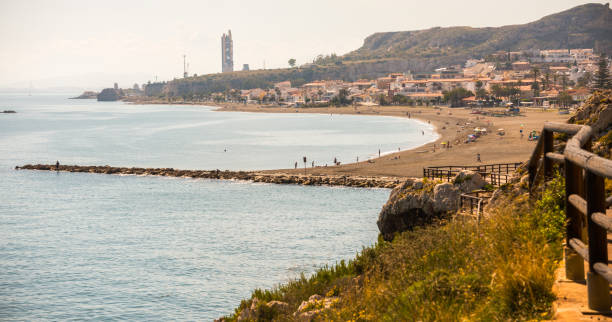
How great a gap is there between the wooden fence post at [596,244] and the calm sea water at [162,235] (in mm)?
18784

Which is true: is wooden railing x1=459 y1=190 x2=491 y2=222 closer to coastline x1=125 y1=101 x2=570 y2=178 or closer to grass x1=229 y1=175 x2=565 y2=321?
grass x1=229 y1=175 x2=565 y2=321

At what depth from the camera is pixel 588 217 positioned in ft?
14.7

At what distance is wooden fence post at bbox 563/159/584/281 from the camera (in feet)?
17.2

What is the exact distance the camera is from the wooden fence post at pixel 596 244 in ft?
14.3

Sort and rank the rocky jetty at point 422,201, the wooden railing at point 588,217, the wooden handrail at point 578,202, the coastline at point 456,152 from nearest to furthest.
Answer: the wooden railing at point 588,217 → the wooden handrail at point 578,202 → the rocky jetty at point 422,201 → the coastline at point 456,152

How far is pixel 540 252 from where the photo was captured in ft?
18.9

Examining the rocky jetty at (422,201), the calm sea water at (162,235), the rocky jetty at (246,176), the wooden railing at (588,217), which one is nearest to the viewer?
the wooden railing at (588,217)

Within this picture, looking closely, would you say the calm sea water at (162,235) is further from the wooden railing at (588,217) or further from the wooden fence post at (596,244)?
the wooden fence post at (596,244)

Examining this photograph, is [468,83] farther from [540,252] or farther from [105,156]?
[540,252]

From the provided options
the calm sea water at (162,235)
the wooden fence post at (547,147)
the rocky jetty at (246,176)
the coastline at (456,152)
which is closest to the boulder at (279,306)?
the calm sea water at (162,235)

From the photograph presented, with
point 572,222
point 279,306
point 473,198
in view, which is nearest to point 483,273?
point 572,222

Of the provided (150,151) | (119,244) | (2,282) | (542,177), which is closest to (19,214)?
(119,244)

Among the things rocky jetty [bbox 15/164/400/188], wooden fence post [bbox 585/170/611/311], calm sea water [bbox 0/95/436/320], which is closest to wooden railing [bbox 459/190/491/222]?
calm sea water [bbox 0/95/436/320]

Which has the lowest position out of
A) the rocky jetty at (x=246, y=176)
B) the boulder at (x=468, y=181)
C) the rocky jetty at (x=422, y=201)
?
the rocky jetty at (x=246, y=176)
